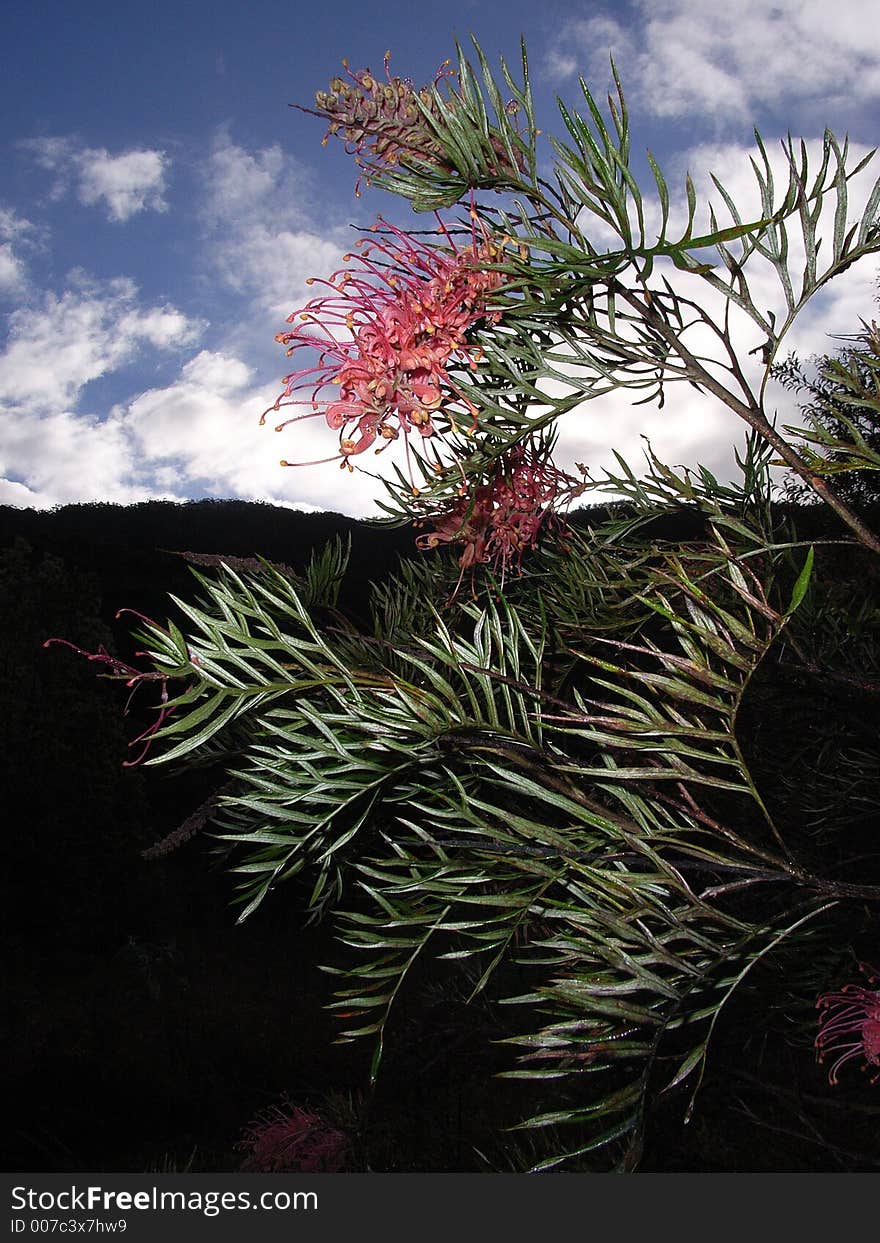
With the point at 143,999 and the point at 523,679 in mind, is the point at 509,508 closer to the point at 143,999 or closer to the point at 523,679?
the point at 523,679

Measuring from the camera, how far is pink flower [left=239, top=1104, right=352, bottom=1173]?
1.51 metres

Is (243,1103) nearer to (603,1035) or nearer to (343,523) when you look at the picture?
(603,1035)

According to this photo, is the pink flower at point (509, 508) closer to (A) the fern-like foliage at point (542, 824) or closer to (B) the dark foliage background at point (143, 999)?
(A) the fern-like foliage at point (542, 824)

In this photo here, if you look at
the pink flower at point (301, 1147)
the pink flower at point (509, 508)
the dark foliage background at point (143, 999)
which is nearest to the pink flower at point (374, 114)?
the pink flower at point (509, 508)

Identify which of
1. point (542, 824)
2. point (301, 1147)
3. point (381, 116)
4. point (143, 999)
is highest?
point (381, 116)

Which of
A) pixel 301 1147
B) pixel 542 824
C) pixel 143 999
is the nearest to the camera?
pixel 542 824

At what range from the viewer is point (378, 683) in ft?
1.80

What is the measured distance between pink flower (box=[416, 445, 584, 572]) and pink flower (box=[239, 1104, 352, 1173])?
1.31 metres

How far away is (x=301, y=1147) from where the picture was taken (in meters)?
1.58

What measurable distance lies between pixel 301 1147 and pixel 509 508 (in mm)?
1456

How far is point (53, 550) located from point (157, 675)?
5.36 metres

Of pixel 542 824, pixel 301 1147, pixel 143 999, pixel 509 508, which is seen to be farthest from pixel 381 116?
pixel 143 999

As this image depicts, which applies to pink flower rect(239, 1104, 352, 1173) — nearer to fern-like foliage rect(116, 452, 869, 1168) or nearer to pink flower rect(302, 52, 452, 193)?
fern-like foliage rect(116, 452, 869, 1168)

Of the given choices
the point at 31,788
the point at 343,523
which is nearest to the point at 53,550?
the point at 31,788
